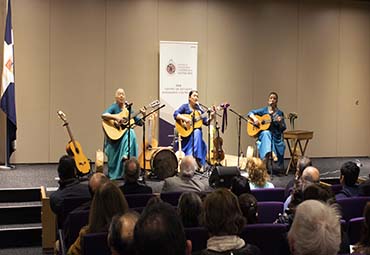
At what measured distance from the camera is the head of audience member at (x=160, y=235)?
1.50m

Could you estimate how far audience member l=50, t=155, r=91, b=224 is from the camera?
15.6 ft

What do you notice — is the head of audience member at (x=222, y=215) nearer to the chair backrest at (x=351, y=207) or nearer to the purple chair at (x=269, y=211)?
the purple chair at (x=269, y=211)

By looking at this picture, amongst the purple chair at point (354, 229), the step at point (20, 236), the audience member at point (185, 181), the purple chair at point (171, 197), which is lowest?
the step at point (20, 236)

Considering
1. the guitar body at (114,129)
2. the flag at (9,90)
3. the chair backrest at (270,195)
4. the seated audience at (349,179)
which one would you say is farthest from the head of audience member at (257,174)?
the flag at (9,90)

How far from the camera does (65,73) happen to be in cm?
927

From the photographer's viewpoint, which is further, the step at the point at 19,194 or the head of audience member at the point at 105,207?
the step at the point at 19,194

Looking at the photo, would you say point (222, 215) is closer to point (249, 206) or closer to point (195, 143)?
point (249, 206)

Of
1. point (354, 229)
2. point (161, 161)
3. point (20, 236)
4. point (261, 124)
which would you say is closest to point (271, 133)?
point (261, 124)

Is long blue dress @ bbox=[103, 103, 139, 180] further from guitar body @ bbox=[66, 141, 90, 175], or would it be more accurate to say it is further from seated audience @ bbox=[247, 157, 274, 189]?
seated audience @ bbox=[247, 157, 274, 189]

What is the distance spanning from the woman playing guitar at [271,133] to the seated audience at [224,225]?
5.78 metres

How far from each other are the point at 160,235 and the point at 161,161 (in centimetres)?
605

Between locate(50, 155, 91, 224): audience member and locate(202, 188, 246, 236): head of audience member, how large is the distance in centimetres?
223

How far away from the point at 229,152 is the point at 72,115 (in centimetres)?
304

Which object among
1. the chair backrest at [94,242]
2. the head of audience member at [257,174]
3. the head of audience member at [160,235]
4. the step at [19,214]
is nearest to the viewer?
the head of audience member at [160,235]
